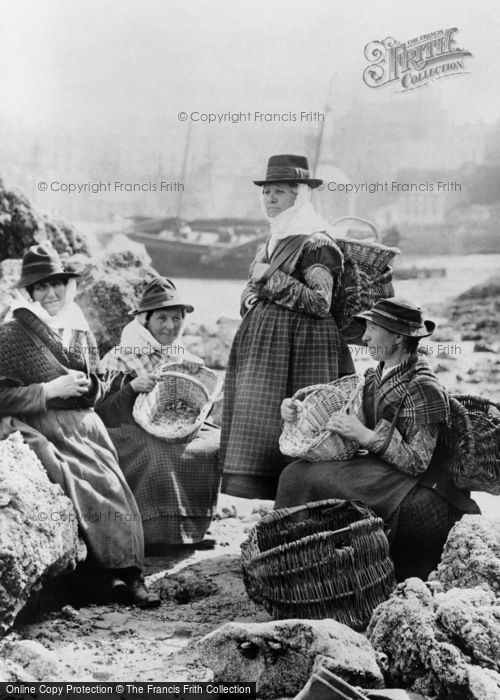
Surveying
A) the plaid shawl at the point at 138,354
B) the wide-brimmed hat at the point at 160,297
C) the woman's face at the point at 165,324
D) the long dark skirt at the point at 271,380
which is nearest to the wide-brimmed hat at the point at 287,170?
the long dark skirt at the point at 271,380

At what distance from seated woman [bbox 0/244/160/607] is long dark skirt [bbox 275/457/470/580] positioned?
895mm

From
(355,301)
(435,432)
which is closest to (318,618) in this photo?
(435,432)

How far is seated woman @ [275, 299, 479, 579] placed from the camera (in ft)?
16.5

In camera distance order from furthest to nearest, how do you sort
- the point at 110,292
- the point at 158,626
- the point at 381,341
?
the point at 110,292, the point at 381,341, the point at 158,626

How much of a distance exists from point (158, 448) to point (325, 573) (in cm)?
150

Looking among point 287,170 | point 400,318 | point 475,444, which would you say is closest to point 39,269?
point 287,170

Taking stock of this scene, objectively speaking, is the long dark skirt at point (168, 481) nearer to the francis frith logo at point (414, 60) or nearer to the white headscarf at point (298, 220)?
the white headscarf at point (298, 220)

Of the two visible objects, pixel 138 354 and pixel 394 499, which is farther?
pixel 138 354

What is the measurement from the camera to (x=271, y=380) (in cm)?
558

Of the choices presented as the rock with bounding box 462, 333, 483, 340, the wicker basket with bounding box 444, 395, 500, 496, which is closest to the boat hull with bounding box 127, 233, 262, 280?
the rock with bounding box 462, 333, 483, 340

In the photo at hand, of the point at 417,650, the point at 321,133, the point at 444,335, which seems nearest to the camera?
the point at 417,650

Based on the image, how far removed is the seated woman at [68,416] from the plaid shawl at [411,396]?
147 cm

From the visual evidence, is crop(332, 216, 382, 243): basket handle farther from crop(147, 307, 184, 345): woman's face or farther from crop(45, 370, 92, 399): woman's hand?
crop(45, 370, 92, 399): woman's hand

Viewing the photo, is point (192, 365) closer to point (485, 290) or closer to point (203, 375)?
point (203, 375)
